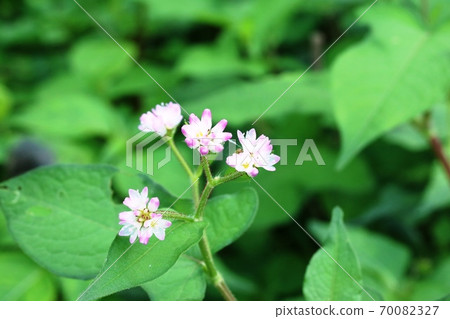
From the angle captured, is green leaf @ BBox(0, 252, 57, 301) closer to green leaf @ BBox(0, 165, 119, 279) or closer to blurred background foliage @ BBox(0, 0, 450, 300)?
blurred background foliage @ BBox(0, 0, 450, 300)

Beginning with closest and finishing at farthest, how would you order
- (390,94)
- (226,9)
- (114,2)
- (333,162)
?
(390,94)
(333,162)
(226,9)
(114,2)

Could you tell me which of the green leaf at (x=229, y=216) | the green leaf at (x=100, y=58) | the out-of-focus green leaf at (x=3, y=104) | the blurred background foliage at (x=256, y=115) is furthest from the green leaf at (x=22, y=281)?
the green leaf at (x=100, y=58)

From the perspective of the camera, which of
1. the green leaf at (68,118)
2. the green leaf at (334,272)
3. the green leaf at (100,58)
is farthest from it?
the green leaf at (100,58)

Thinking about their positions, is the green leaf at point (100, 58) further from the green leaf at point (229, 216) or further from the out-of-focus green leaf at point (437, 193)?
the green leaf at point (229, 216)

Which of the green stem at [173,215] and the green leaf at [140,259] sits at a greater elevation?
the green stem at [173,215]

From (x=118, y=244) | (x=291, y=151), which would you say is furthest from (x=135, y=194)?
(x=291, y=151)

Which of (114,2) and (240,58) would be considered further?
(114,2)

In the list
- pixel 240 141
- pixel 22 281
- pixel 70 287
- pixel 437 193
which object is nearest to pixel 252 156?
pixel 240 141

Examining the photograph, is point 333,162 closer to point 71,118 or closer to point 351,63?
point 351,63
